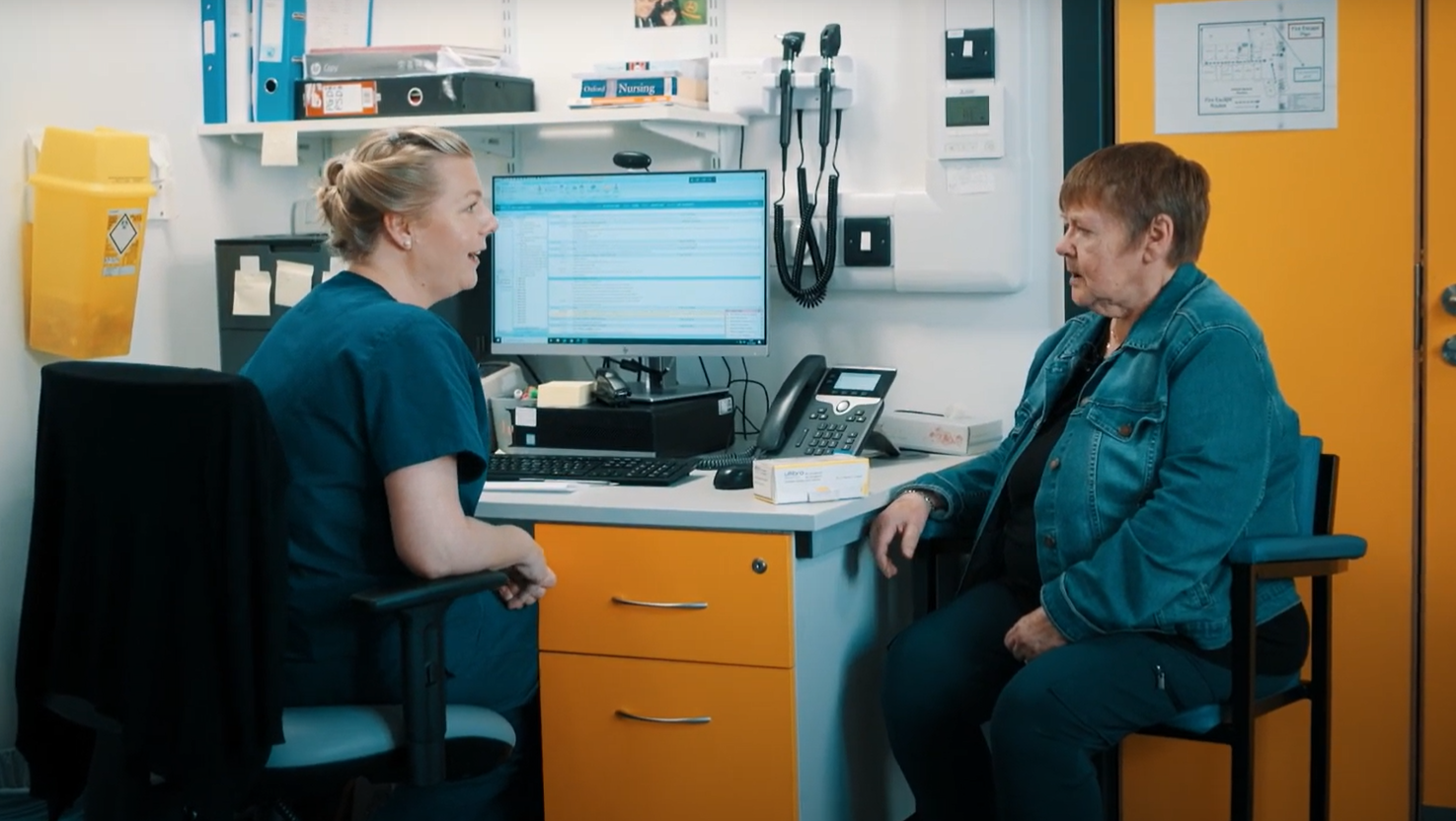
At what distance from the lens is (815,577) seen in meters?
2.27

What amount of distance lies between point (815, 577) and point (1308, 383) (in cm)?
97

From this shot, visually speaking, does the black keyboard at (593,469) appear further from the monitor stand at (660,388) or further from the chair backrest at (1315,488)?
the chair backrest at (1315,488)

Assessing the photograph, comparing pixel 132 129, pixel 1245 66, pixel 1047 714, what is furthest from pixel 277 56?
pixel 1047 714

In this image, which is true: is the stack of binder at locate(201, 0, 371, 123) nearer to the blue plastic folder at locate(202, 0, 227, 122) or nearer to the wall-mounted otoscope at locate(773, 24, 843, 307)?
the blue plastic folder at locate(202, 0, 227, 122)

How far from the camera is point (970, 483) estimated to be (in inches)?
96.2

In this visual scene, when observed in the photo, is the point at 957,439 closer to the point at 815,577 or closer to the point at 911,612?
the point at 911,612

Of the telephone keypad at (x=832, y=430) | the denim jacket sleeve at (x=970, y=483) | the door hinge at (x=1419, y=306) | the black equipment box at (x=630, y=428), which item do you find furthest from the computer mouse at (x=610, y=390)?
the door hinge at (x=1419, y=306)

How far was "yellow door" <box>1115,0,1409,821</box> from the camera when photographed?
2539 mm

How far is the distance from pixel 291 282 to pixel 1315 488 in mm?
1820

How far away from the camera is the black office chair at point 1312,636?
2.06 m

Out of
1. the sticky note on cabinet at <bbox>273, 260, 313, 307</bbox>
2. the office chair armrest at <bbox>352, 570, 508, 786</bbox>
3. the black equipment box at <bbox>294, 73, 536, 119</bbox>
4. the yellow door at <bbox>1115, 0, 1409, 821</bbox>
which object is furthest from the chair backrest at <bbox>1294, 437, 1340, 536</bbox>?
the sticky note on cabinet at <bbox>273, 260, 313, 307</bbox>

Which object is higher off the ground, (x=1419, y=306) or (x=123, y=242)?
(x=123, y=242)

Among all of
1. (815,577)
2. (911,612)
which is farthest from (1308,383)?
(815,577)

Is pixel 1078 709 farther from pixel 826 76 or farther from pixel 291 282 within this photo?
pixel 291 282
